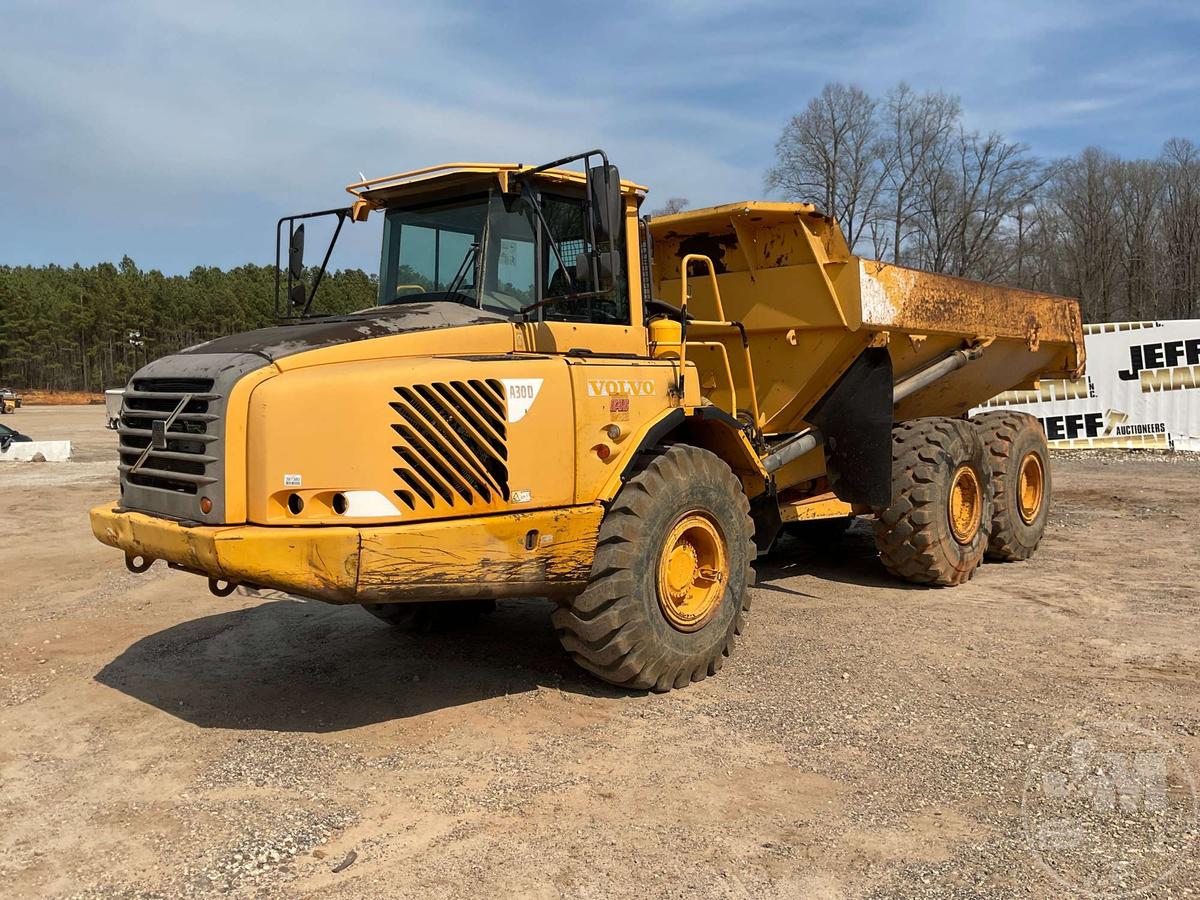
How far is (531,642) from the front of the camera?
640cm

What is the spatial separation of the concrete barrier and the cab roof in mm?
17678

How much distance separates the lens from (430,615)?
6.56 meters

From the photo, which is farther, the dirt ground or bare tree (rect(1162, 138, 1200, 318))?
bare tree (rect(1162, 138, 1200, 318))

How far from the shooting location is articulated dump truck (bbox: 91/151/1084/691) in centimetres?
416

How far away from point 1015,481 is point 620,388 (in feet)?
18.2

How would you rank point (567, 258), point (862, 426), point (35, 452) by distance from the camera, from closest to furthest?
point (567, 258) < point (862, 426) < point (35, 452)

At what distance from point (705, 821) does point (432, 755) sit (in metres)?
1.40

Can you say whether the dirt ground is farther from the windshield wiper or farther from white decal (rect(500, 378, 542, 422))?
the windshield wiper

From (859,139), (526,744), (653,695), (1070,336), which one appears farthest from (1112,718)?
(859,139)

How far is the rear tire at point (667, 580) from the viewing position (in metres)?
4.96

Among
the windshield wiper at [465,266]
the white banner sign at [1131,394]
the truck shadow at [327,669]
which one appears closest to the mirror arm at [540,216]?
the windshield wiper at [465,266]

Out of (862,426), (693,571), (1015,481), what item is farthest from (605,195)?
(1015,481)

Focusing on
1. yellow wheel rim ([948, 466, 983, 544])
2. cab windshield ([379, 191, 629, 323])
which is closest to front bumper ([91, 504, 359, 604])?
cab windshield ([379, 191, 629, 323])

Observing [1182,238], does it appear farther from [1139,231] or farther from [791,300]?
[791,300]
